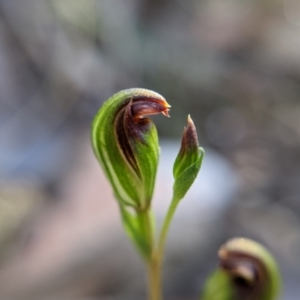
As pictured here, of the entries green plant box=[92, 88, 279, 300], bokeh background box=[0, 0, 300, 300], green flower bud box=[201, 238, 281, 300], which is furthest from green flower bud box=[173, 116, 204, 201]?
bokeh background box=[0, 0, 300, 300]

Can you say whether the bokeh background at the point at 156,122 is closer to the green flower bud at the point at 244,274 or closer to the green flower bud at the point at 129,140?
the green flower bud at the point at 244,274

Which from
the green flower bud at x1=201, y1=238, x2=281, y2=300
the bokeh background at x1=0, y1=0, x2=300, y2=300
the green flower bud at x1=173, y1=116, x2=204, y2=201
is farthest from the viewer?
the bokeh background at x1=0, y1=0, x2=300, y2=300

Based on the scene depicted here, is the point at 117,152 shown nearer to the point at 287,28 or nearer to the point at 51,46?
the point at 51,46

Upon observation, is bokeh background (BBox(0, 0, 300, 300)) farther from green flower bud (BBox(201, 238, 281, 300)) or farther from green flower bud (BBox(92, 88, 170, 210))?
green flower bud (BBox(92, 88, 170, 210))

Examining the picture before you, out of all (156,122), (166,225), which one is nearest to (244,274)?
(166,225)

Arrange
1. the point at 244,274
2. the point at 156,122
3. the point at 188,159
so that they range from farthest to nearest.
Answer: the point at 156,122, the point at 244,274, the point at 188,159

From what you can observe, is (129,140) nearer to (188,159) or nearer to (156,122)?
(188,159)
